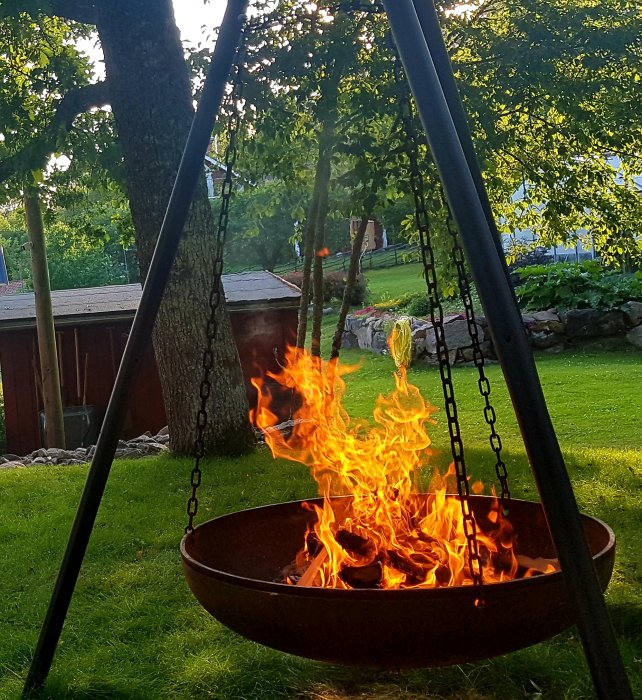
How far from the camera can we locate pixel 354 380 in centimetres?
1423

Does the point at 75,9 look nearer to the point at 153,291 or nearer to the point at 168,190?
the point at 168,190

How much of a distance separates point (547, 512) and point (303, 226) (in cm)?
806

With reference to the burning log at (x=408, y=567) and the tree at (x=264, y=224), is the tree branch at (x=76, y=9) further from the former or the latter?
the burning log at (x=408, y=567)

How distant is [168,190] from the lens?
20.6 feet

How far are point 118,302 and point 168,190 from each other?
20.7 feet

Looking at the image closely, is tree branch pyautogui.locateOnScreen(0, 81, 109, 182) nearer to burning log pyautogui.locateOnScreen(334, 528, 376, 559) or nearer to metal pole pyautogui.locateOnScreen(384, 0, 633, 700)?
burning log pyautogui.locateOnScreen(334, 528, 376, 559)

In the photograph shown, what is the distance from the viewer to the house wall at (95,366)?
11.7 metres

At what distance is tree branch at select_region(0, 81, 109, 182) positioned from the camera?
7.05 m

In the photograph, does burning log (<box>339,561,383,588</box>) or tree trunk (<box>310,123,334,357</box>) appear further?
tree trunk (<box>310,123,334,357</box>)

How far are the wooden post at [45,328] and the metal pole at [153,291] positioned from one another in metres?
7.16

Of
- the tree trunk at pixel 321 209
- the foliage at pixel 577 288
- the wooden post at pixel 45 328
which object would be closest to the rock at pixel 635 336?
the foliage at pixel 577 288

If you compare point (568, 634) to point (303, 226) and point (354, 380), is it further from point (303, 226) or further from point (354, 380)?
point (354, 380)

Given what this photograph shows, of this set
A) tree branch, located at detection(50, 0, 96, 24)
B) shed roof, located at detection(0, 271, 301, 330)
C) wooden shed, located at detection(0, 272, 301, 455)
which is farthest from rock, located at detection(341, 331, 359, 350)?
tree branch, located at detection(50, 0, 96, 24)

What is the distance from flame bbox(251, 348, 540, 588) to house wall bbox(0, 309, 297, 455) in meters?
8.44
